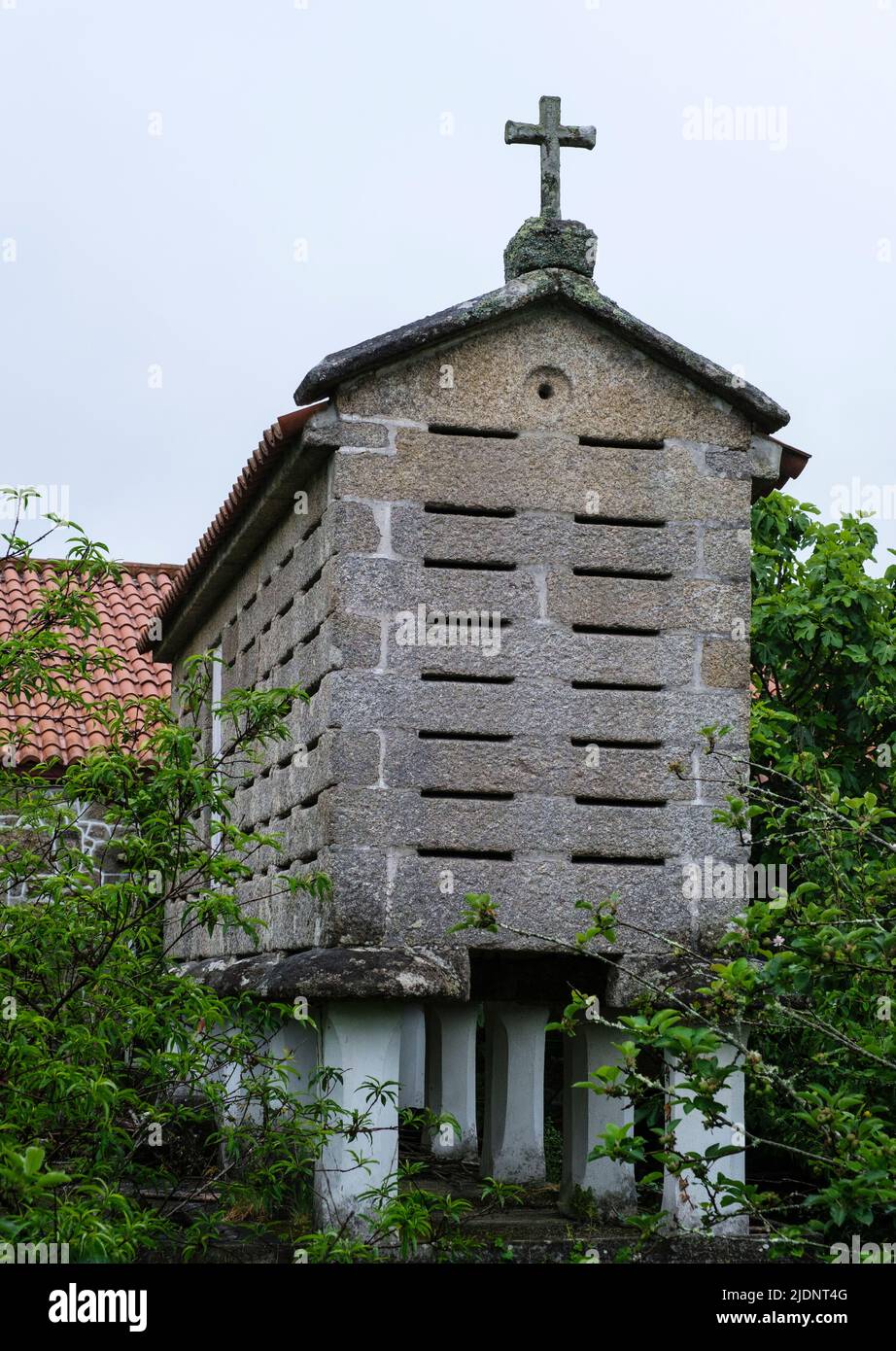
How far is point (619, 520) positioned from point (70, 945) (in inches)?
121

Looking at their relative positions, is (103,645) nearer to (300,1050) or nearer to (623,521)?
(300,1050)

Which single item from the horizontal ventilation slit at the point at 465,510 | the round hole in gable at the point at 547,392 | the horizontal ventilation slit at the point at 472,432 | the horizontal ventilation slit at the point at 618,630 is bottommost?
the horizontal ventilation slit at the point at 618,630

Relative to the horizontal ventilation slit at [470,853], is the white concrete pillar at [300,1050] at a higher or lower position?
lower

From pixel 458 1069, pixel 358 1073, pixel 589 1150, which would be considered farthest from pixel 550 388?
pixel 458 1069

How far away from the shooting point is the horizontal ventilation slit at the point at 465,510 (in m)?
6.88

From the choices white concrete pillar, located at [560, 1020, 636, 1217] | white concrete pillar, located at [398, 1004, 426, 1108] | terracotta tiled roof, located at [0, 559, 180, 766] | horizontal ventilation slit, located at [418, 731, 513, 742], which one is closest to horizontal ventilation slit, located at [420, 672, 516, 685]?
horizontal ventilation slit, located at [418, 731, 513, 742]

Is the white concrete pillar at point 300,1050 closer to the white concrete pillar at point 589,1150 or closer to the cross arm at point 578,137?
the white concrete pillar at point 589,1150

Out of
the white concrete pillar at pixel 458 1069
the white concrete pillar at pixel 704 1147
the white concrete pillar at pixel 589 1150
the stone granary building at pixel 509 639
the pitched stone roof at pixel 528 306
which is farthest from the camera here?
the white concrete pillar at pixel 458 1069

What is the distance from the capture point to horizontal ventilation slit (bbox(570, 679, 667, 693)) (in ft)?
22.6

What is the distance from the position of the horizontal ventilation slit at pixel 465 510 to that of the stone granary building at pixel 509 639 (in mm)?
14

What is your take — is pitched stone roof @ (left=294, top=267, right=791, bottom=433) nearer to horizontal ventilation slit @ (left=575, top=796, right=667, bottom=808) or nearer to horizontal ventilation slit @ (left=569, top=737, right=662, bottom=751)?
horizontal ventilation slit @ (left=569, top=737, right=662, bottom=751)

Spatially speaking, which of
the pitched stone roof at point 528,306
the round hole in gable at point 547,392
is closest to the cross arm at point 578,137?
the pitched stone roof at point 528,306

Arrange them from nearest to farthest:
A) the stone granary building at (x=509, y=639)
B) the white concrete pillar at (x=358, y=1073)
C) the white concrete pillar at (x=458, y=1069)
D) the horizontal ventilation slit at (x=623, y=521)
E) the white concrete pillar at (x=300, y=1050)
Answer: the white concrete pillar at (x=358, y=1073) < the stone granary building at (x=509, y=639) < the horizontal ventilation slit at (x=623, y=521) < the white concrete pillar at (x=300, y=1050) < the white concrete pillar at (x=458, y=1069)

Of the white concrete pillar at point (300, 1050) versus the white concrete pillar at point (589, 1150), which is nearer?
the white concrete pillar at point (300, 1050)
